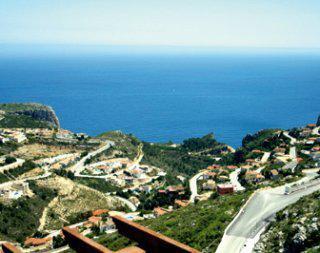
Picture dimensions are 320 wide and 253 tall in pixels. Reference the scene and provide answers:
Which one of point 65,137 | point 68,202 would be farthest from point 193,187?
point 65,137

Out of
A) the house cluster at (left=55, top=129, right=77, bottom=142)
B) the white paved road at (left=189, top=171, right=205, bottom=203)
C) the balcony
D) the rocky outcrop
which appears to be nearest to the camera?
the balcony

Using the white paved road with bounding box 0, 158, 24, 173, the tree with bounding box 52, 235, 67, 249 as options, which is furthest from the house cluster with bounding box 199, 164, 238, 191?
the white paved road with bounding box 0, 158, 24, 173

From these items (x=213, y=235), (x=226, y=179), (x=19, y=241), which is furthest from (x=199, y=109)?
(x=213, y=235)

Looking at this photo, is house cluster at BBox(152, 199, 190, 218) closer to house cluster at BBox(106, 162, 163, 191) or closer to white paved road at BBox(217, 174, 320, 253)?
white paved road at BBox(217, 174, 320, 253)

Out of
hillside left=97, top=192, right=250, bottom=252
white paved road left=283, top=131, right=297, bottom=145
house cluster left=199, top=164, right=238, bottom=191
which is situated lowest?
house cluster left=199, top=164, right=238, bottom=191

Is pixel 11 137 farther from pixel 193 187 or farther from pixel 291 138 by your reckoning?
pixel 291 138

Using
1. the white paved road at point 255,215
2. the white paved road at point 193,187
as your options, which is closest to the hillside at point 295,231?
the white paved road at point 255,215
